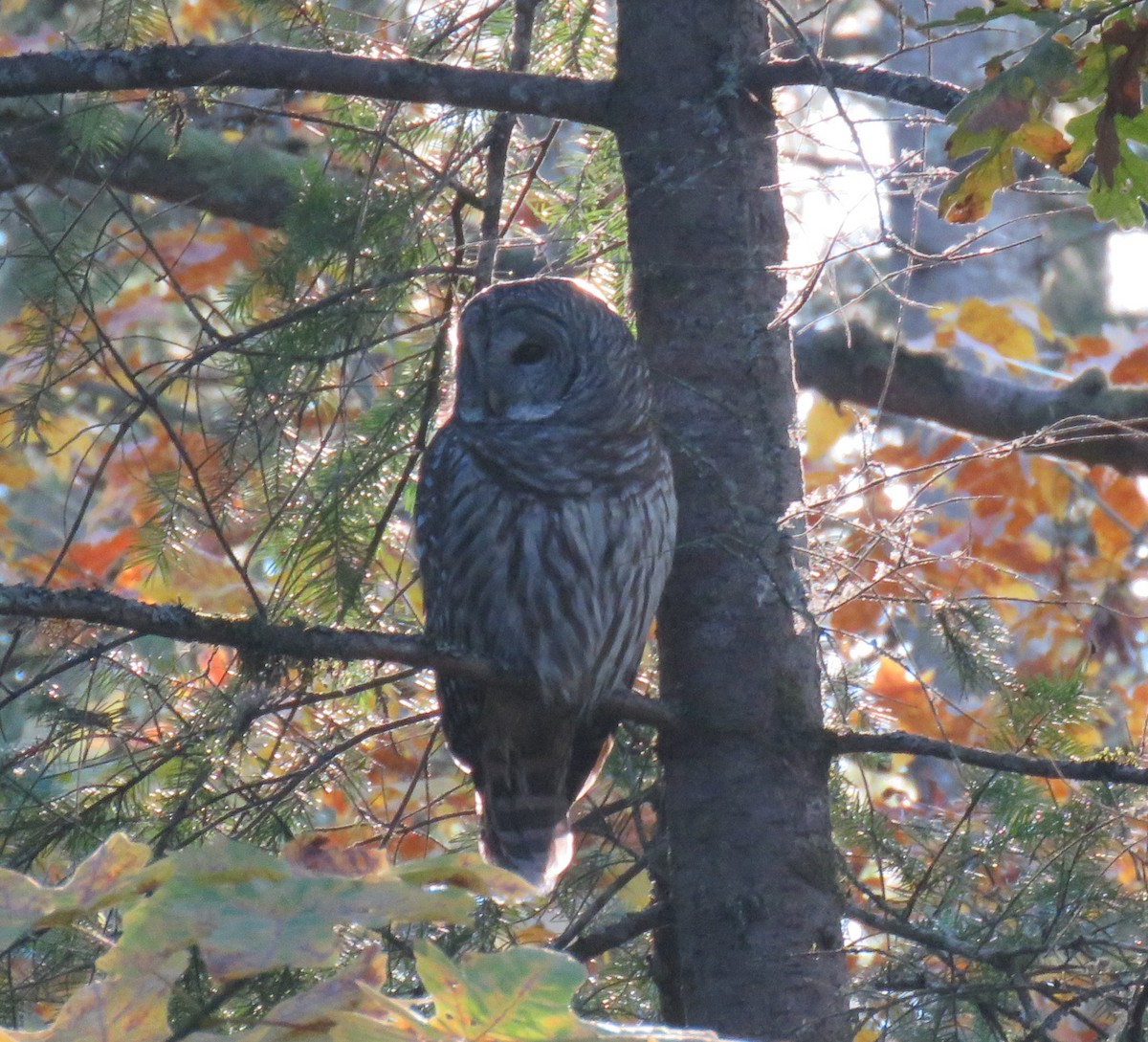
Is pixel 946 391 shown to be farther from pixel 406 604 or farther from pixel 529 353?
pixel 406 604

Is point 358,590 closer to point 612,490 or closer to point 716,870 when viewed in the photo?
point 612,490

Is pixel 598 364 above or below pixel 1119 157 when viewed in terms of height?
above

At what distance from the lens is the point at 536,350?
3.34 metres

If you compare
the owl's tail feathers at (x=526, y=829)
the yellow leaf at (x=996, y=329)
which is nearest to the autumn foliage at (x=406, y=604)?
the owl's tail feathers at (x=526, y=829)

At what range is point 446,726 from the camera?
A: 334cm

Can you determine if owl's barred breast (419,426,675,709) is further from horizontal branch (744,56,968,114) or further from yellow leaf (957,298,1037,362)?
yellow leaf (957,298,1037,362)

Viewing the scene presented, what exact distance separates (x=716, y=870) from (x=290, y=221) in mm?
1708

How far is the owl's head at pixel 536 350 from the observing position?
325 centimetres

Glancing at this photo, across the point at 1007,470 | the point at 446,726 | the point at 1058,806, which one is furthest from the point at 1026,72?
the point at 1007,470

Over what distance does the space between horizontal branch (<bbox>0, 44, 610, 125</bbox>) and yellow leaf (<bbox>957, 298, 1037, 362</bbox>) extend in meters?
4.50

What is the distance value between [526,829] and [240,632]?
59.2 inches

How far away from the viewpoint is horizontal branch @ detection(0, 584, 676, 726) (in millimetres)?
1918

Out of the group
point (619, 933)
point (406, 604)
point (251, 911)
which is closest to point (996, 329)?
point (406, 604)

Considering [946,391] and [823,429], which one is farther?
[823,429]
